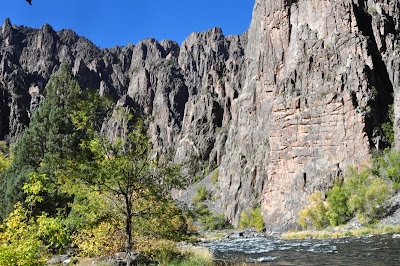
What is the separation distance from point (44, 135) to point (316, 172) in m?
68.7

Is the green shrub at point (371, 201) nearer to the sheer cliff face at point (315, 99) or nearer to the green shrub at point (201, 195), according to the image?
the sheer cliff face at point (315, 99)

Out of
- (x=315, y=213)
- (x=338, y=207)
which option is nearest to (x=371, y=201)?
(x=338, y=207)

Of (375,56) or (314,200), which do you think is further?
(375,56)

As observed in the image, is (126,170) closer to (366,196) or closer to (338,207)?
(366,196)

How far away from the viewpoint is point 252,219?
300ft

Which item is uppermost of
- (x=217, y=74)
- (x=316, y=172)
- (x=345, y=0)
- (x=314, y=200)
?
(x=217, y=74)

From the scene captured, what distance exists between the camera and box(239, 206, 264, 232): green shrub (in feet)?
283

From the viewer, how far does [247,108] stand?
12975 centimetres

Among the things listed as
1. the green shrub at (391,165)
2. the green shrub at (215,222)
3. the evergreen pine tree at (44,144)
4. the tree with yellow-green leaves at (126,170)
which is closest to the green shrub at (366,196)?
the green shrub at (391,165)

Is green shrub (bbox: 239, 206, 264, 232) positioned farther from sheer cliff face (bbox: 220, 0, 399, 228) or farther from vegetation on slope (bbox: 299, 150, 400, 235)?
vegetation on slope (bbox: 299, 150, 400, 235)

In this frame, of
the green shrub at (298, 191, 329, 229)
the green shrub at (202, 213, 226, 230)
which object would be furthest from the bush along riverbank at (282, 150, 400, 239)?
the green shrub at (202, 213, 226, 230)

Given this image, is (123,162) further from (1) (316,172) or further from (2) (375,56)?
(2) (375,56)

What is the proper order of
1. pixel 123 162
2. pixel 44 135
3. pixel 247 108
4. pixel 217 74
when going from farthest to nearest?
pixel 217 74 < pixel 247 108 < pixel 44 135 < pixel 123 162

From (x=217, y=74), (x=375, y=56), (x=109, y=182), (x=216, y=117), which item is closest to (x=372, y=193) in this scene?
(x=375, y=56)
